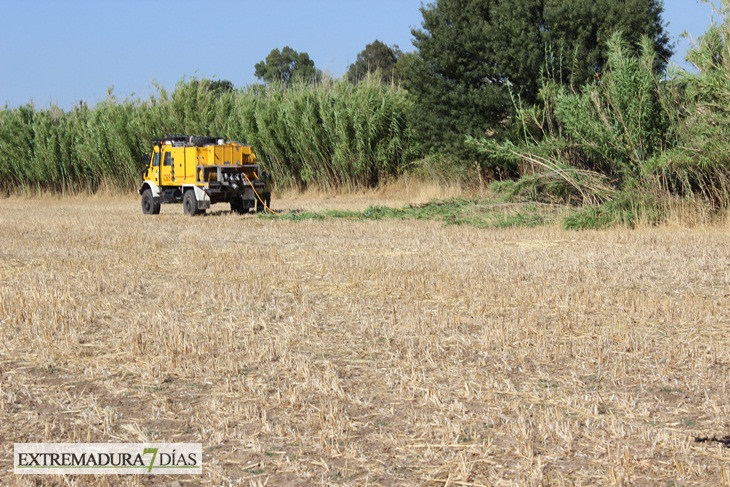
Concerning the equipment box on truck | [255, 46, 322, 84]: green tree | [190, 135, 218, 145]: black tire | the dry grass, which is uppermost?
[255, 46, 322, 84]: green tree

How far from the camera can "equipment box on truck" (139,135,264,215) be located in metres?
20.7

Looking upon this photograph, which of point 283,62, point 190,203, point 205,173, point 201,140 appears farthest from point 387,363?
point 283,62

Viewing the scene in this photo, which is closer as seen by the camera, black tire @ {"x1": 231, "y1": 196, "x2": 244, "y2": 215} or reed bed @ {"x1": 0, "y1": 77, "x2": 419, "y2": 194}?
black tire @ {"x1": 231, "y1": 196, "x2": 244, "y2": 215}

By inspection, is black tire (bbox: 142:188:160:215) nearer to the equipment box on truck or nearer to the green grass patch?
the equipment box on truck

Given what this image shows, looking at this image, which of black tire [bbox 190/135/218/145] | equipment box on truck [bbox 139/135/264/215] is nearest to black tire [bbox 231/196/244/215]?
equipment box on truck [bbox 139/135/264/215]

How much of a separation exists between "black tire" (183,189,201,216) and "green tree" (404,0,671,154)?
21.3 ft

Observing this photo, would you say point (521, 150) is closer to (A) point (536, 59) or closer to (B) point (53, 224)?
(A) point (536, 59)

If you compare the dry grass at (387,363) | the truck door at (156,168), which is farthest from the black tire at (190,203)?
the dry grass at (387,363)

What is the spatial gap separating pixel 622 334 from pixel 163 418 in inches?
150

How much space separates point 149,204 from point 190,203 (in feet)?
7.12

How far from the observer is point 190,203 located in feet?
69.4

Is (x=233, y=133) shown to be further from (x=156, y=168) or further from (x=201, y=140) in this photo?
(x=201, y=140)

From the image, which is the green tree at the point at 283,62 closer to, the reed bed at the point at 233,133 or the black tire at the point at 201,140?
the reed bed at the point at 233,133

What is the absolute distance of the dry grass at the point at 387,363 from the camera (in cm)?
469
